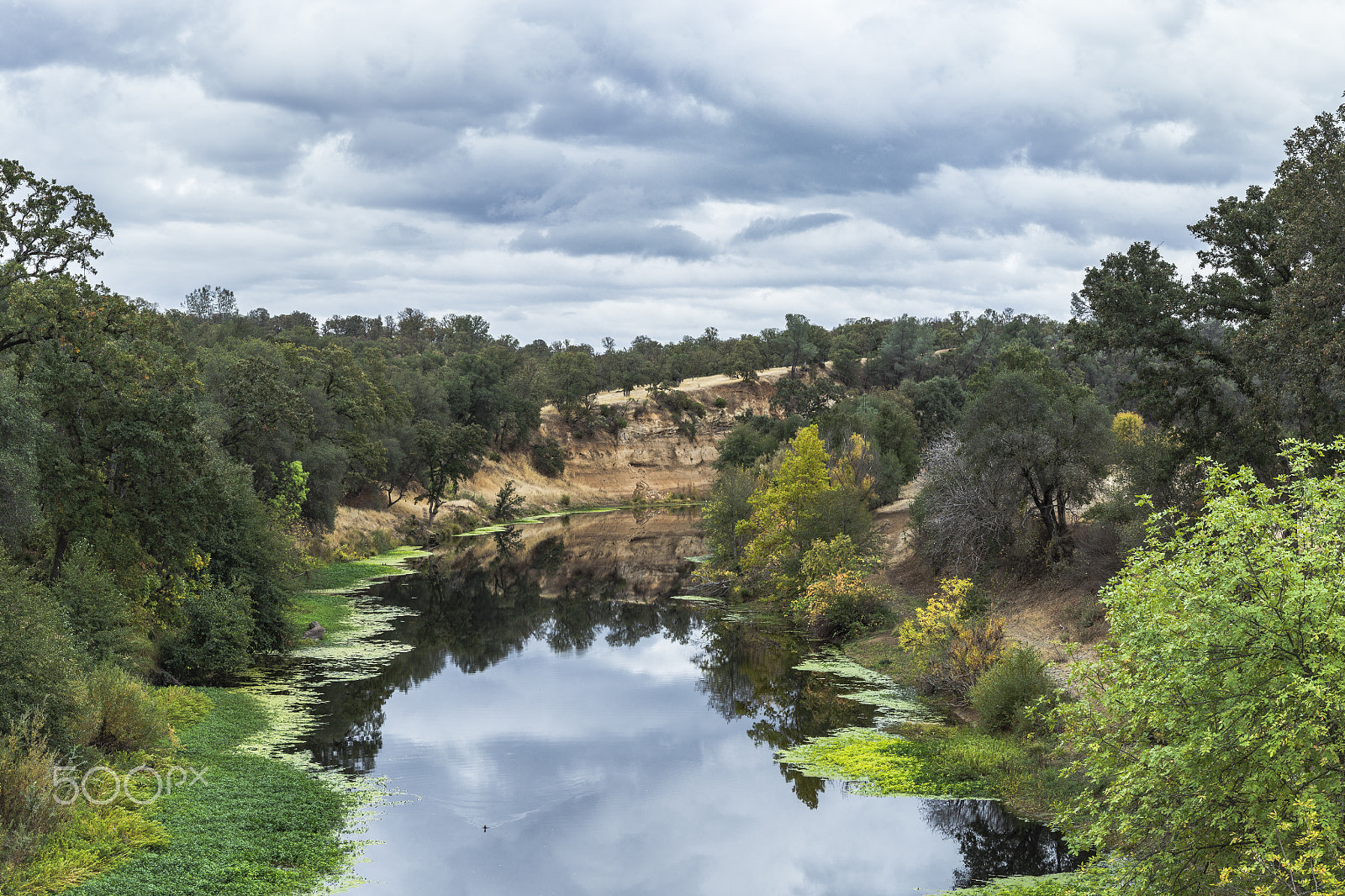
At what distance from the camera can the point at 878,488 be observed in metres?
63.4

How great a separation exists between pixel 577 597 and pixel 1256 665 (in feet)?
134

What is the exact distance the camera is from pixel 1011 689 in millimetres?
22172

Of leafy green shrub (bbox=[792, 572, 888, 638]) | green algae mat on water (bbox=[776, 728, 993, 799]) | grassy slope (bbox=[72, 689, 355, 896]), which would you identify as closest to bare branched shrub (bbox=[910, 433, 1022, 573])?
leafy green shrub (bbox=[792, 572, 888, 638])

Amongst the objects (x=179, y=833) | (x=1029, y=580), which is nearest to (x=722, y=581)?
(x=1029, y=580)

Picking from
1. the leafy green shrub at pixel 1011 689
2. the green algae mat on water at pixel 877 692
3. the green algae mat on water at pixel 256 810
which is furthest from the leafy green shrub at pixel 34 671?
the leafy green shrub at pixel 1011 689

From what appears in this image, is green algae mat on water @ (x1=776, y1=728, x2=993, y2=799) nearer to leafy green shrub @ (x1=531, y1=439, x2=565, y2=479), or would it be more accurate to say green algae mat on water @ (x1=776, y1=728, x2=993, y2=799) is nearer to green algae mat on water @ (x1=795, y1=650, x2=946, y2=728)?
green algae mat on water @ (x1=795, y1=650, x2=946, y2=728)

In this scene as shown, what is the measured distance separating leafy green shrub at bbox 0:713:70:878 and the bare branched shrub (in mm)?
30212

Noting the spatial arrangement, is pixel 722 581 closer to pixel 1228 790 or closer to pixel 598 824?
pixel 598 824

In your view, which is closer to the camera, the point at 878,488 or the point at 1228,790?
the point at 1228,790

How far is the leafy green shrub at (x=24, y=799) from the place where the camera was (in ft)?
43.1

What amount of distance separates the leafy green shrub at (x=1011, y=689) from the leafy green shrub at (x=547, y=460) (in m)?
82.9

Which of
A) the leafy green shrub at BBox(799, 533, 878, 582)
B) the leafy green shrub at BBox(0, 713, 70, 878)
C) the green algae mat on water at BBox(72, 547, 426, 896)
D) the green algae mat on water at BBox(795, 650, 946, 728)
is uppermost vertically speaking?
the leafy green shrub at BBox(0, 713, 70, 878)

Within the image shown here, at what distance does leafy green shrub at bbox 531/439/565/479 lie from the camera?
339 feet

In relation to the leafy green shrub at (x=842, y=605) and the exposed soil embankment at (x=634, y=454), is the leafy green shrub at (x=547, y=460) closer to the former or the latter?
the exposed soil embankment at (x=634, y=454)
